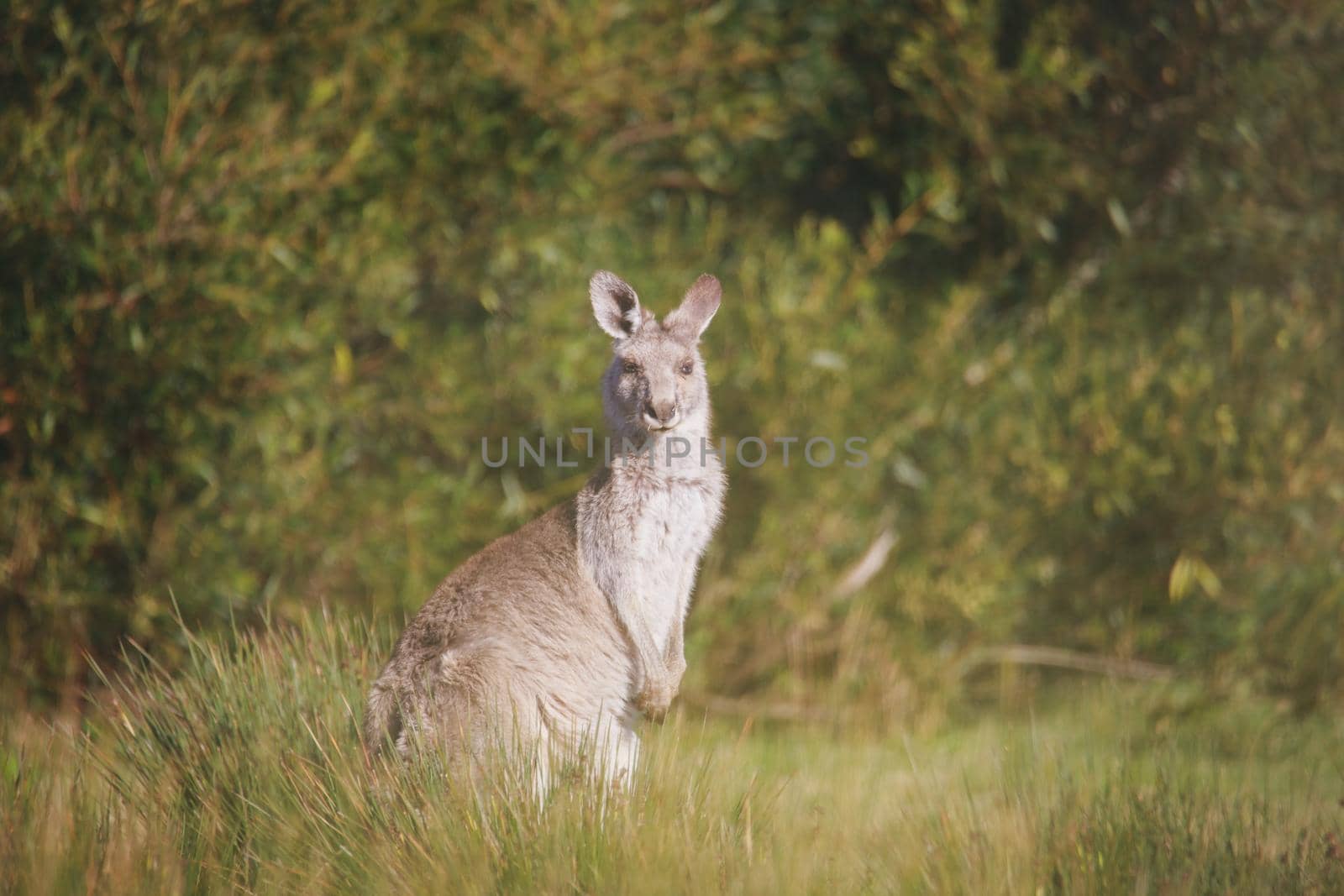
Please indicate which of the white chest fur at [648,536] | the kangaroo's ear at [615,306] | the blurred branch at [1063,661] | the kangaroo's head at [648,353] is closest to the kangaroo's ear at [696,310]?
the kangaroo's head at [648,353]

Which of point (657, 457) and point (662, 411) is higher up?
point (662, 411)

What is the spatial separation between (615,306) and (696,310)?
27 centimetres

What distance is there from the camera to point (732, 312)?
7.18 metres

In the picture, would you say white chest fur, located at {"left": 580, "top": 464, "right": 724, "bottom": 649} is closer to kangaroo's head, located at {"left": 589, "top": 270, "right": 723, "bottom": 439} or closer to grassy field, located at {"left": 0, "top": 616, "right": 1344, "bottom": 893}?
kangaroo's head, located at {"left": 589, "top": 270, "right": 723, "bottom": 439}

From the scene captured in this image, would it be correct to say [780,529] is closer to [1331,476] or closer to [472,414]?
[472,414]

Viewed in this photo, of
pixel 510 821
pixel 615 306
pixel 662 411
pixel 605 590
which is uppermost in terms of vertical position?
pixel 615 306

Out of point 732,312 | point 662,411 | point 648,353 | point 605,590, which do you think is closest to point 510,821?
point 605,590

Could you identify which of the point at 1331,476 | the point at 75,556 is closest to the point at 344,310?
the point at 75,556

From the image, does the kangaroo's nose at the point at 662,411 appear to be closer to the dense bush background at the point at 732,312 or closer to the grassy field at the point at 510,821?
the grassy field at the point at 510,821

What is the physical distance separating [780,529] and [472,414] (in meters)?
1.82

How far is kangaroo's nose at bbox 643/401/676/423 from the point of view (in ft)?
12.7

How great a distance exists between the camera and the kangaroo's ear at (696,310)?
4148 mm

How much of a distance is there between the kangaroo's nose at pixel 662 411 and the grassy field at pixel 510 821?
0.97m

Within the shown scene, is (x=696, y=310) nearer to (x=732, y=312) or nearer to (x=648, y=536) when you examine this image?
(x=648, y=536)
